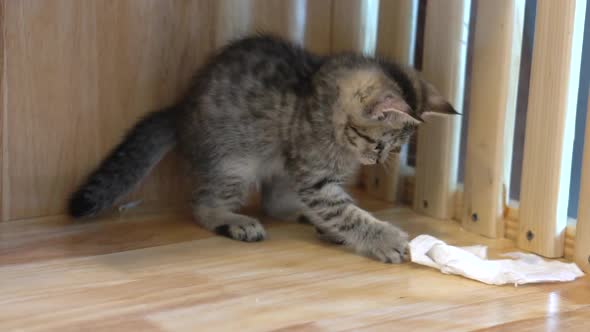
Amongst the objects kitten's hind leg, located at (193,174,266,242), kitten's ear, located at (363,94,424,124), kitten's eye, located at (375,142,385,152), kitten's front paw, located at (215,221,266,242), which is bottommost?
kitten's front paw, located at (215,221,266,242)

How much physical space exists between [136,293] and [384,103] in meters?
0.64

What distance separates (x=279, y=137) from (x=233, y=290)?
517mm

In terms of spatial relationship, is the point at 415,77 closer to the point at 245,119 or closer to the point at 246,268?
the point at 245,119

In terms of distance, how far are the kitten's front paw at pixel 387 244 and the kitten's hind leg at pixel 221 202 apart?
28cm

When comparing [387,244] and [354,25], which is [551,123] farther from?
[354,25]

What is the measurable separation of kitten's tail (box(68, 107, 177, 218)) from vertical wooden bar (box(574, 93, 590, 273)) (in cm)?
101

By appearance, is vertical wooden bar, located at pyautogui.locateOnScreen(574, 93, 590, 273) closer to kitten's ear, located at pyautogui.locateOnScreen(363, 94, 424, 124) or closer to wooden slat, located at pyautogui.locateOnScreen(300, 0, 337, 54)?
kitten's ear, located at pyautogui.locateOnScreen(363, 94, 424, 124)

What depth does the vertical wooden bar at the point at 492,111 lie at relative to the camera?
1684 millimetres

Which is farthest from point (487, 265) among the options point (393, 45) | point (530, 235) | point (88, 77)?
point (88, 77)

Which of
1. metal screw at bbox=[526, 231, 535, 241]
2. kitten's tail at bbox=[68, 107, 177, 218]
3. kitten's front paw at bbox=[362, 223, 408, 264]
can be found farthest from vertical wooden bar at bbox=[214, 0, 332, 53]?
metal screw at bbox=[526, 231, 535, 241]

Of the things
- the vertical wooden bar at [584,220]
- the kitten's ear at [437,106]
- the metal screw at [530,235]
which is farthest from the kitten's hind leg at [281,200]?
the vertical wooden bar at [584,220]

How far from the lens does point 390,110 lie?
1.55 m

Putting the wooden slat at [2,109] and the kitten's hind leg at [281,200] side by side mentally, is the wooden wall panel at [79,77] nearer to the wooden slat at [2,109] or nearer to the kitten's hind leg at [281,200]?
the wooden slat at [2,109]

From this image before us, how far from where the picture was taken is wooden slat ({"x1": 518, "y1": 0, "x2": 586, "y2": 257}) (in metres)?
1.53
